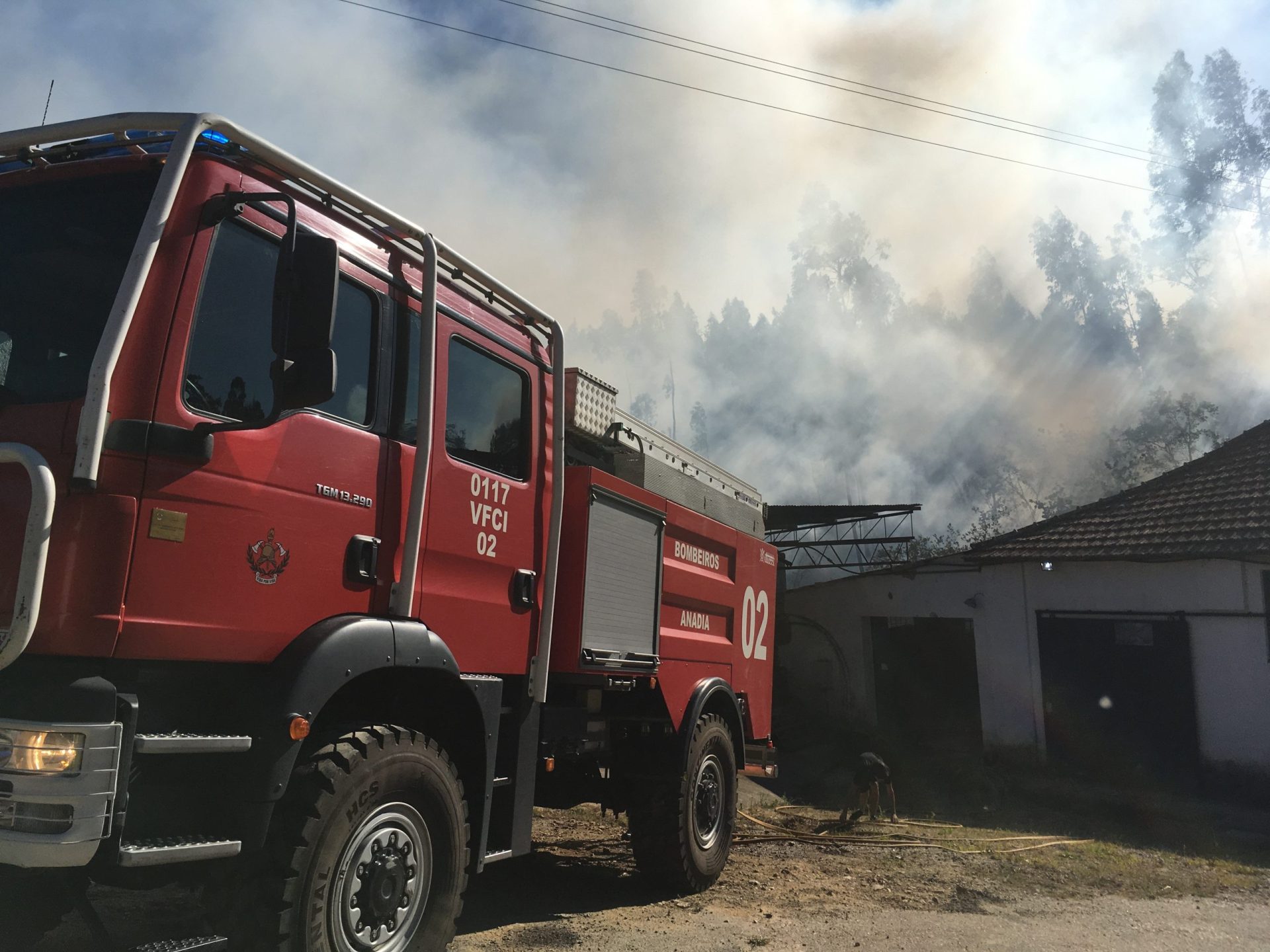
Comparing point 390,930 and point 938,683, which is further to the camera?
point 938,683

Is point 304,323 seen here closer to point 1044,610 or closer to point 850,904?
point 850,904

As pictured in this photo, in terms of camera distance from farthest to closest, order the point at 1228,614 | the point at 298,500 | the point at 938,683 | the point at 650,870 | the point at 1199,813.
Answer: the point at 938,683 → the point at 1228,614 → the point at 1199,813 → the point at 650,870 → the point at 298,500

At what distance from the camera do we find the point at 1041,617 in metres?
15.0

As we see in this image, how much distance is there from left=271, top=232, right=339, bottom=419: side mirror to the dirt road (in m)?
2.32

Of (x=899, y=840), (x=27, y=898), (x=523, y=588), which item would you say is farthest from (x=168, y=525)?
(x=899, y=840)

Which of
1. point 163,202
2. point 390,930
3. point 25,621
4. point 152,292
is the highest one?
point 163,202

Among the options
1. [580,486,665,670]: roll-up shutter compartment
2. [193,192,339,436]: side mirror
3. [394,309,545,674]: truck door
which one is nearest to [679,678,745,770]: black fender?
[580,486,665,670]: roll-up shutter compartment

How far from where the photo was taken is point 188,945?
261cm

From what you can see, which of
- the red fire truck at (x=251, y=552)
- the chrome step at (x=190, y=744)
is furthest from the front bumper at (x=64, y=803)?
the chrome step at (x=190, y=744)

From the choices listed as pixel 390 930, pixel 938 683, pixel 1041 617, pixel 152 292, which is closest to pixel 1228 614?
pixel 1041 617

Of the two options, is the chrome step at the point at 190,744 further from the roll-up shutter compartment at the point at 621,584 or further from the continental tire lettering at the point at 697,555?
the continental tire lettering at the point at 697,555

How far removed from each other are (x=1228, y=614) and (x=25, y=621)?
1451 centimetres

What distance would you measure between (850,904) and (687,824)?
1.24m

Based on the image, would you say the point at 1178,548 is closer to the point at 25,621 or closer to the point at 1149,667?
the point at 1149,667
